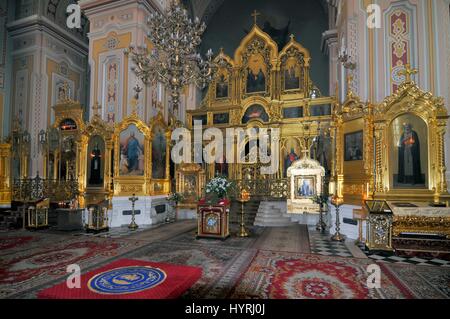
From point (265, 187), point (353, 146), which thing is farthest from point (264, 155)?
point (353, 146)

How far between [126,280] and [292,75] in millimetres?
11966

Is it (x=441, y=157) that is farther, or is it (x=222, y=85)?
(x=222, y=85)

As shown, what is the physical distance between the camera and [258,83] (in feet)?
44.1

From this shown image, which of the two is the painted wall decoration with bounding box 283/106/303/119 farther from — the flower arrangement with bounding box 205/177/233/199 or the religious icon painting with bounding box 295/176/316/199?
the flower arrangement with bounding box 205/177/233/199

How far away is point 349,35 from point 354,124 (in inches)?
119

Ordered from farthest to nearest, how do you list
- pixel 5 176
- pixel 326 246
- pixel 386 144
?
pixel 5 176 < pixel 386 144 < pixel 326 246

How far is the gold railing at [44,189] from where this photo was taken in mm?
10695

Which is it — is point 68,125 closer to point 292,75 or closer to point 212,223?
point 212,223

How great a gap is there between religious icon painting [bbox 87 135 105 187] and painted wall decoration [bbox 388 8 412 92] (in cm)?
Result: 887

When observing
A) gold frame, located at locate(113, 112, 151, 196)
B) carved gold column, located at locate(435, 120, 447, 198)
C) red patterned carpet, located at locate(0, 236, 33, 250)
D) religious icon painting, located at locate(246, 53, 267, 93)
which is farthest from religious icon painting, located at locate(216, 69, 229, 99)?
red patterned carpet, located at locate(0, 236, 33, 250)

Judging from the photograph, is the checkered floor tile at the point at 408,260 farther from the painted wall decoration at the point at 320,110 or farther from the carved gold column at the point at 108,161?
the painted wall decoration at the point at 320,110

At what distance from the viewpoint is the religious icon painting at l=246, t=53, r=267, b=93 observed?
13.4m

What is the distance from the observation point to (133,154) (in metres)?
8.86

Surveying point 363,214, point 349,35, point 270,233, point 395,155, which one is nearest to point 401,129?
point 395,155
